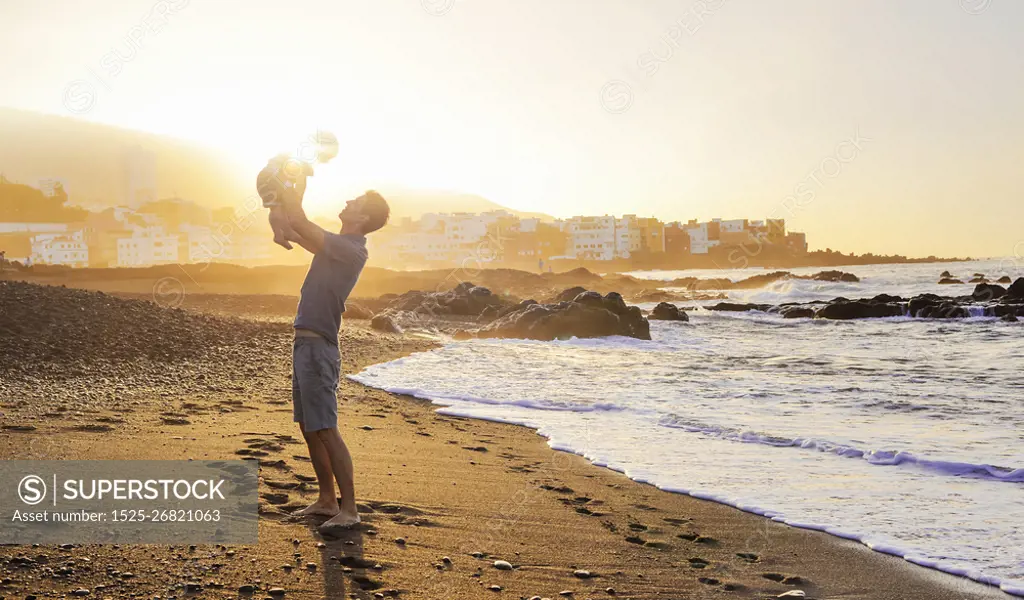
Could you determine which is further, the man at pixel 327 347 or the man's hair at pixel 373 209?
the man's hair at pixel 373 209

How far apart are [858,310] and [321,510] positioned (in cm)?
2749

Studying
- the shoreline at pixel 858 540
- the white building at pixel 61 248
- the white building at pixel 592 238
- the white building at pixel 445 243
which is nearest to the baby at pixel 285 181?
the shoreline at pixel 858 540

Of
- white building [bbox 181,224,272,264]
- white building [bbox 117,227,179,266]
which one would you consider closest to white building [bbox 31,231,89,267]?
white building [bbox 117,227,179,266]

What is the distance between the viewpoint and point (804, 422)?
8.16 metres

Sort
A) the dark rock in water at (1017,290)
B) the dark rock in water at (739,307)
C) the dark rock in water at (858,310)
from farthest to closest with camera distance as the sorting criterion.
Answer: the dark rock in water at (739,307)
the dark rock in water at (1017,290)
the dark rock in water at (858,310)

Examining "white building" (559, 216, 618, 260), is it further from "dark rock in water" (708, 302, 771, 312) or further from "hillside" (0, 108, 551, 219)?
"dark rock in water" (708, 302, 771, 312)

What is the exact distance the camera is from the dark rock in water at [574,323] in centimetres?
2002

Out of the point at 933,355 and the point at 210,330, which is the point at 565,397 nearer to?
the point at 210,330

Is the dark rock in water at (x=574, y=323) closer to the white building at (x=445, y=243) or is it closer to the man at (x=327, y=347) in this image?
the man at (x=327, y=347)

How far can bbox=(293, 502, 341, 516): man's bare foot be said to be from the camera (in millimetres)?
4105

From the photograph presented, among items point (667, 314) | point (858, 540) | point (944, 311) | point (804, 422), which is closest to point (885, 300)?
point (944, 311)

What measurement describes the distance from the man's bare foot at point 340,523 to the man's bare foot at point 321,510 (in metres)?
0.09

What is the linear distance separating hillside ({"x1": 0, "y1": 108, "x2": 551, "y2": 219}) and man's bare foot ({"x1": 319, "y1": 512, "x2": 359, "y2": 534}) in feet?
409

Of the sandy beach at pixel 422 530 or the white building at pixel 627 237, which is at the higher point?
the white building at pixel 627 237
